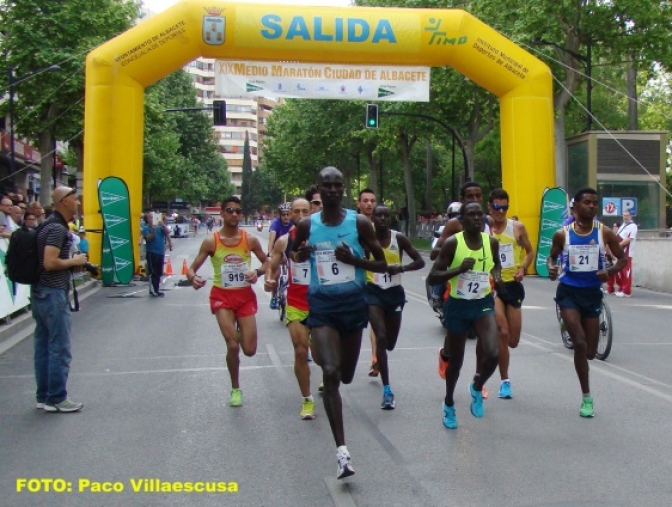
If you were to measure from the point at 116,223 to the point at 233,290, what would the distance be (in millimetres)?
10086

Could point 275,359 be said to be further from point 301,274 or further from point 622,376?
point 622,376

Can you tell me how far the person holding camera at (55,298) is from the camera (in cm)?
715

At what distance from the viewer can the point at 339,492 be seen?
5105 mm

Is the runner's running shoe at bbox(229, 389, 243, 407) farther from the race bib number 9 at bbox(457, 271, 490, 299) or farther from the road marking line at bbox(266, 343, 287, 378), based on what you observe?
the race bib number 9 at bbox(457, 271, 490, 299)

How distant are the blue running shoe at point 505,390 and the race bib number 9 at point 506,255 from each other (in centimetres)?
104

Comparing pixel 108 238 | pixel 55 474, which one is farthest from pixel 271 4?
pixel 55 474

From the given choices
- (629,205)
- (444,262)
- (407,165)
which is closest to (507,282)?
(444,262)

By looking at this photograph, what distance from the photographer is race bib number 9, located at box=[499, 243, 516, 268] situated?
25.2 ft

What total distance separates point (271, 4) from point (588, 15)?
15.5 meters

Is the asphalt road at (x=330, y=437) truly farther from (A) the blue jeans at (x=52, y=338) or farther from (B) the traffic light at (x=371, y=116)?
(B) the traffic light at (x=371, y=116)

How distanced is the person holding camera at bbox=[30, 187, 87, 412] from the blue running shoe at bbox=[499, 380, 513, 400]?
3.68 meters

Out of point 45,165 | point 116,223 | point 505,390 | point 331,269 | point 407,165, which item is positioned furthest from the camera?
point 407,165

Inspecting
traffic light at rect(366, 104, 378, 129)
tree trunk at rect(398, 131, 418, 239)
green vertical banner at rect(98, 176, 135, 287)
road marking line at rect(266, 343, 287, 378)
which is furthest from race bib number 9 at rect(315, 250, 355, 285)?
tree trunk at rect(398, 131, 418, 239)

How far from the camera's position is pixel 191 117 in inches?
2835
